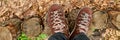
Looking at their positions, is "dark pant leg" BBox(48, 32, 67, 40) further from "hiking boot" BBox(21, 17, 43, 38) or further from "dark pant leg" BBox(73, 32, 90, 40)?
"hiking boot" BBox(21, 17, 43, 38)

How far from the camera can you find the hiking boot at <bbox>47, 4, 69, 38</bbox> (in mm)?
3598

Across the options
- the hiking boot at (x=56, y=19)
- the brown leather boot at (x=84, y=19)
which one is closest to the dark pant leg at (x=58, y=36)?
the hiking boot at (x=56, y=19)

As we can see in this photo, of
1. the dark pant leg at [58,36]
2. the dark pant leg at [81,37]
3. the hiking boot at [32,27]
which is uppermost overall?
the hiking boot at [32,27]

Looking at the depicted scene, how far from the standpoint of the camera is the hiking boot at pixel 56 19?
11.8 ft

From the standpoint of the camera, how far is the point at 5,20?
147 inches

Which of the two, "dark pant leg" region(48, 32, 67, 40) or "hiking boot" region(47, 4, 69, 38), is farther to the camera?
"hiking boot" region(47, 4, 69, 38)

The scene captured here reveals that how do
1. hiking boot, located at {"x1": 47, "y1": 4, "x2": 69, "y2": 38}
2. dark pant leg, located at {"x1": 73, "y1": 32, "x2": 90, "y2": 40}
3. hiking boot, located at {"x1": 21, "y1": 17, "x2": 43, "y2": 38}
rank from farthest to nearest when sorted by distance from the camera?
hiking boot, located at {"x1": 21, "y1": 17, "x2": 43, "y2": 38}
hiking boot, located at {"x1": 47, "y1": 4, "x2": 69, "y2": 38}
dark pant leg, located at {"x1": 73, "y1": 32, "x2": 90, "y2": 40}

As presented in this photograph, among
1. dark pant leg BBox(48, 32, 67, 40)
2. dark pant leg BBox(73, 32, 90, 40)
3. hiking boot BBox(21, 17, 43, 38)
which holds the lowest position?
dark pant leg BBox(73, 32, 90, 40)

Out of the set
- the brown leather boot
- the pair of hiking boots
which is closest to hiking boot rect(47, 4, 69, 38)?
the pair of hiking boots

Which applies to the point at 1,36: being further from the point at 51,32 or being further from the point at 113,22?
the point at 113,22

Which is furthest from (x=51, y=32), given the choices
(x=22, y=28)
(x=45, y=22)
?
(x=22, y=28)

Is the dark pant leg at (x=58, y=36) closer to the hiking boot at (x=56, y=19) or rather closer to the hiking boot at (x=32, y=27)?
the hiking boot at (x=56, y=19)

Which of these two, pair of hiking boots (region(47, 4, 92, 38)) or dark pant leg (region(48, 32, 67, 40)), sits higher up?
pair of hiking boots (region(47, 4, 92, 38))

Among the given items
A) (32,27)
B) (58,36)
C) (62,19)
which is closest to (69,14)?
(62,19)
